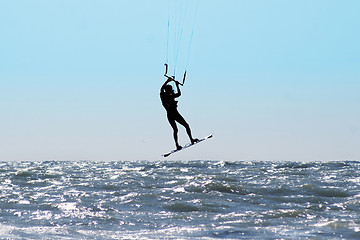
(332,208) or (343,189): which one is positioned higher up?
(343,189)

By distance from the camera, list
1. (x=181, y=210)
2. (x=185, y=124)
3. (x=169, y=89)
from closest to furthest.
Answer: (x=169, y=89)
(x=185, y=124)
(x=181, y=210)

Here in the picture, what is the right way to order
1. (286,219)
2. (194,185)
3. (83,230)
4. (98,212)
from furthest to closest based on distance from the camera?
1. (194,185)
2. (98,212)
3. (286,219)
4. (83,230)

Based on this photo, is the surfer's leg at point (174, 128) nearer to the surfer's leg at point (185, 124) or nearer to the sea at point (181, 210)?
the surfer's leg at point (185, 124)

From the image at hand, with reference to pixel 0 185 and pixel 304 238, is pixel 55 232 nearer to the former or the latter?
pixel 304 238

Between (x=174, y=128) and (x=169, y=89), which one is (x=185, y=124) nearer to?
(x=174, y=128)

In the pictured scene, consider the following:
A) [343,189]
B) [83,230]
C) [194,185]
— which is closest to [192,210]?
[83,230]

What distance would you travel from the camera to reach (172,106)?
2077 cm

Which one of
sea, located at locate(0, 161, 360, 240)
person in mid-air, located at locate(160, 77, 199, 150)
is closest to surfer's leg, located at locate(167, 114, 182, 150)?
person in mid-air, located at locate(160, 77, 199, 150)

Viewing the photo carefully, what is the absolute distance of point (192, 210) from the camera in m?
23.5

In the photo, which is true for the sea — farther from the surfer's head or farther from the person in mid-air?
the surfer's head

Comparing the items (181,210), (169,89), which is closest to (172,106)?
(169,89)

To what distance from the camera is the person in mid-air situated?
20467mm

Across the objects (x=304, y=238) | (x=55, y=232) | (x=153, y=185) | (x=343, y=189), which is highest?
(x=153, y=185)

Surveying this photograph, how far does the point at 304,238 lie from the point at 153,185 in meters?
16.8
